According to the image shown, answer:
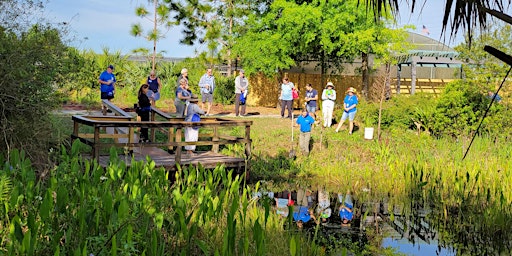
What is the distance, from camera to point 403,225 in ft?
28.2

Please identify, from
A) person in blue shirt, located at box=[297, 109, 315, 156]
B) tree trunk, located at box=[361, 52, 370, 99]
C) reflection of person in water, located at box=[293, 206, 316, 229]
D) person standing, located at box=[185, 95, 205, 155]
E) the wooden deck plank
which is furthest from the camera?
tree trunk, located at box=[361, 52, 370, 99]

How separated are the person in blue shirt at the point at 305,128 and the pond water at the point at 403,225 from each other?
2640mm

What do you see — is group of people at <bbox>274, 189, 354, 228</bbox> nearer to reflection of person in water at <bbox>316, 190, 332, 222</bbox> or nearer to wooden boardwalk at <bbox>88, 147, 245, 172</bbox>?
reflection of person in water at <bbox>316, 190, 332, 222</bbox>

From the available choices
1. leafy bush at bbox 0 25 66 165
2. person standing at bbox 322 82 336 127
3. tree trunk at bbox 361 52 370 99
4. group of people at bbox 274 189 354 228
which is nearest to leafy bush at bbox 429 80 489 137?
person standing at bbox 322 82 336 127

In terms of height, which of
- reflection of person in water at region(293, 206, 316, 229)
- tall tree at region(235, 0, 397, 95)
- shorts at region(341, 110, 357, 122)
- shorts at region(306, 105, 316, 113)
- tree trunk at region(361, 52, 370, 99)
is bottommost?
reflection of person in water at region(293, 206, 316, 229)

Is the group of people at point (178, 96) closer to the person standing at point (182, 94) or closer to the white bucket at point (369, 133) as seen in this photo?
the person standing at point (182, 94)

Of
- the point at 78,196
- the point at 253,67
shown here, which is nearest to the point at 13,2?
the point at 78,196

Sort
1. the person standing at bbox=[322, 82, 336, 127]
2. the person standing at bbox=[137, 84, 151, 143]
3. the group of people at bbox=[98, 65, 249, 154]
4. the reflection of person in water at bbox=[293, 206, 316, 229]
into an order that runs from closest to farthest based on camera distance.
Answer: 1. the reflection of person in water at bbox=[293, 206, 316, 229]
2. the group of people at bbox=[98, 65, 249, 154]
3. the person standing at bbox=[137, 84, 151, 143]
4. the person standing at bbox=[322, 82, 336, 127]

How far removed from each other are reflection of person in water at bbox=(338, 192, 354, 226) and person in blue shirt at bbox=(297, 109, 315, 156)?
2.40 metres

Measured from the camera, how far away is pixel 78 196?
5.18 metres

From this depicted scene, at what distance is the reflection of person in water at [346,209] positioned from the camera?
8664mm

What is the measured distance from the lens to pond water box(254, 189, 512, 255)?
292 inches

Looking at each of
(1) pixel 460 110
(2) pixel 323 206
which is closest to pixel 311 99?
(1) pixel 460 110

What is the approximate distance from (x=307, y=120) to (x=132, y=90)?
44.0 ft
